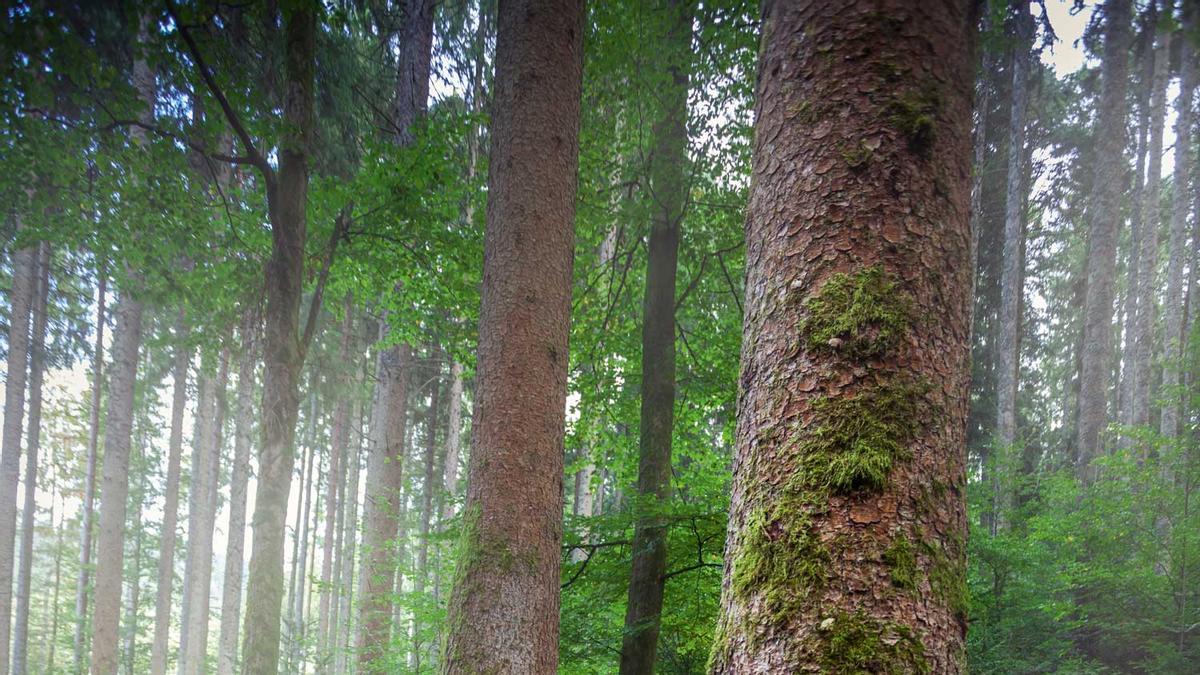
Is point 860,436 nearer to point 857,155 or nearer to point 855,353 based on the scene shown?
point 855,353

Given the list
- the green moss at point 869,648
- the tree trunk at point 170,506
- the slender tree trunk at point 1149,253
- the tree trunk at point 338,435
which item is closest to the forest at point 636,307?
the green moss at point 869,648

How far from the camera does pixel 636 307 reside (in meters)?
8.66

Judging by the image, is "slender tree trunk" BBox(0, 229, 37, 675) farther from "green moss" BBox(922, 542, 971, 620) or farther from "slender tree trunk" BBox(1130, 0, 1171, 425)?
"slender tree trunk" BBox(1130, 0, 1171, 425)

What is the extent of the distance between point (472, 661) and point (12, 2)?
8222mm

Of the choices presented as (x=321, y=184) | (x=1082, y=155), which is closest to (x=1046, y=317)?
(x=1082, y=155)

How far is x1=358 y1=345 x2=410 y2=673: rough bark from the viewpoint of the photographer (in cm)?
1017

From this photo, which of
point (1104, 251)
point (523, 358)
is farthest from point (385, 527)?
point (1104, 251)

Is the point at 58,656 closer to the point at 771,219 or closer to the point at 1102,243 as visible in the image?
the point at 771,219

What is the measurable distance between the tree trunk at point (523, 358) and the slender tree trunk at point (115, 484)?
10308 mm

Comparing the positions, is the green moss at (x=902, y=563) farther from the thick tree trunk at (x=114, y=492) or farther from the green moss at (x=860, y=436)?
the thick tree trunk at (x=114, y=492)

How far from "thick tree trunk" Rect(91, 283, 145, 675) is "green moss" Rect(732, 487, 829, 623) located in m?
13.2

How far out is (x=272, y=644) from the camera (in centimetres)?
686

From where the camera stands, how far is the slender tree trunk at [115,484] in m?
11.7

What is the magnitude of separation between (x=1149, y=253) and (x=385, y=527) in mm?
18903
